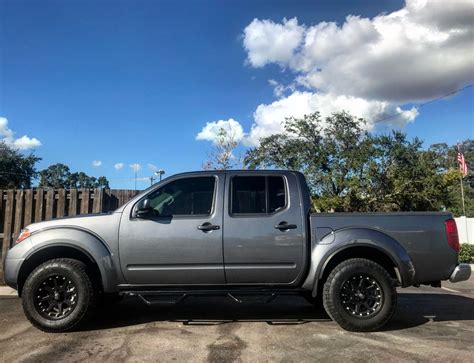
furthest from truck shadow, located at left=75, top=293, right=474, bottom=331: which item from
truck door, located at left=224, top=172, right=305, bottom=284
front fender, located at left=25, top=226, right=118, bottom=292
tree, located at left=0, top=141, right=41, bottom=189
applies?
tree, located at left=0, top=141, right=41, bottom=189

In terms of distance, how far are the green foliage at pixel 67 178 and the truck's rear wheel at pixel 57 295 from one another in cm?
9616

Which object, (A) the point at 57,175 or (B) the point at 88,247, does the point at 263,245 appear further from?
(A) the point at 57,175

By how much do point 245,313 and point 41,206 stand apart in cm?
547

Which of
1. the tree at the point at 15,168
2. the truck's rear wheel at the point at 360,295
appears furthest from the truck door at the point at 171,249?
the tree at the point at 15,168

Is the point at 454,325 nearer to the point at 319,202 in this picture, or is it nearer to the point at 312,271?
the point at 312,271

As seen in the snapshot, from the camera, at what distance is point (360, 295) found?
227 inches

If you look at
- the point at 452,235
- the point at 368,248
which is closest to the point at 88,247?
the point at 368,248

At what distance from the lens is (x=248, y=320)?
6.33 meters

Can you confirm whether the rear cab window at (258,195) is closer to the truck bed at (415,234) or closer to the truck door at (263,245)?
the truck door at (263,245)

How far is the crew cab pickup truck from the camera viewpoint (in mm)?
5734

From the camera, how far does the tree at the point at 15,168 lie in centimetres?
5266

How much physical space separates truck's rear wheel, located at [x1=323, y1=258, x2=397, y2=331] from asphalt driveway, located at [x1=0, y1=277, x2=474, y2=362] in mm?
176

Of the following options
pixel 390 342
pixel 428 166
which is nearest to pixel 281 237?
pixel 390 342

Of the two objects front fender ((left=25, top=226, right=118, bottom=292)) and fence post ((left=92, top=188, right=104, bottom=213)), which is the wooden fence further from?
front fender ((left=25, top=226, right=118, bottom=292))
